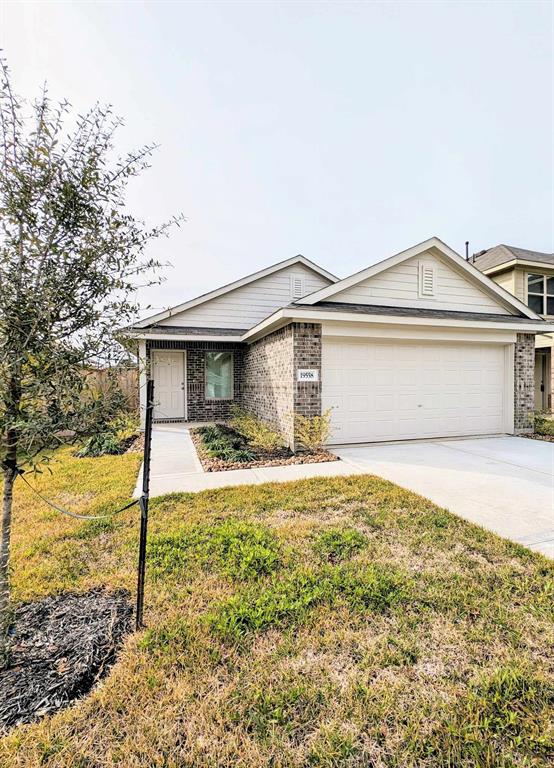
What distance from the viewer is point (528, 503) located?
4.62m

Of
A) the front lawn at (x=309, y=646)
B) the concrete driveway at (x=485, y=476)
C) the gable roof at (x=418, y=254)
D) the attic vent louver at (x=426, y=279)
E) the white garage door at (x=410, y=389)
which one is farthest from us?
the attic vent louver at (x=426, y=279)

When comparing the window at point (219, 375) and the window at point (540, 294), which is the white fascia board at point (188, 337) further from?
the window at point (540, 294)

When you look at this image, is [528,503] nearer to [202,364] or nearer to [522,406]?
[522,406]

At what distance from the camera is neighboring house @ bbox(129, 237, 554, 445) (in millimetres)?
7773

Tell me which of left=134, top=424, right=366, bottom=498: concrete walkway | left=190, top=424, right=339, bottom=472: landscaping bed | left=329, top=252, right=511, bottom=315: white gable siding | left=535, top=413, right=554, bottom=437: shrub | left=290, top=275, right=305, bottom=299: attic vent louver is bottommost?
left=134, top=424, right=366, bottom=498: concrete walkway

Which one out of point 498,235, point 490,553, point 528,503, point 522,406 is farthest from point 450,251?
point 498,235

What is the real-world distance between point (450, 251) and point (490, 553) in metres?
7.89

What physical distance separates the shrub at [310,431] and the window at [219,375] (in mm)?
5841

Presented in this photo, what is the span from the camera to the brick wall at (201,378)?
1228 centimetres

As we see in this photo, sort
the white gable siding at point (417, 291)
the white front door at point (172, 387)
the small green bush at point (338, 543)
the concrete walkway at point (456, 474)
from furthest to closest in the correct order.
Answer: the white front door at point (172, 387) < the white gable siding at point (417, 291) < the concrete walkway at point (456, 474) < the small green bush at point (338, 543)

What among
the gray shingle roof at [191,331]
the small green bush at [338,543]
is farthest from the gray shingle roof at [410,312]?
the small green bush at [338,543]

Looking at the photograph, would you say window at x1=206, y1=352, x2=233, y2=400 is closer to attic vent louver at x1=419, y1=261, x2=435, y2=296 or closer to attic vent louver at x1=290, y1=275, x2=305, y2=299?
attic vent louver at x1=290, y1=275, x2=305, y2=299

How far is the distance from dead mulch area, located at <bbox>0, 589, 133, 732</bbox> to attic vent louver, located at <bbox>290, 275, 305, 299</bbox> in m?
12.0

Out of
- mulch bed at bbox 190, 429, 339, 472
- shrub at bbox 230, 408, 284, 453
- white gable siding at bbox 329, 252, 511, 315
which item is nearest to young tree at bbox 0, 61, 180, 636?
mulch bed at bbox 190, 429, 339, 472
